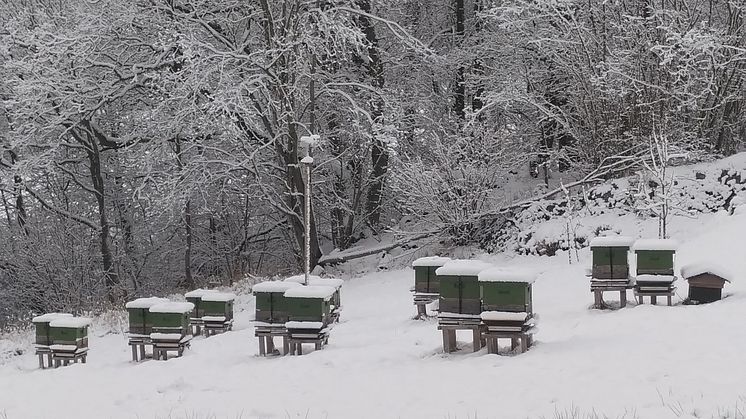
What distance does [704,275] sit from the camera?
9.44 m

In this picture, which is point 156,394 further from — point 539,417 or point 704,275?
point 704,275

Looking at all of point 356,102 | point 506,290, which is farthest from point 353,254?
point 506,290

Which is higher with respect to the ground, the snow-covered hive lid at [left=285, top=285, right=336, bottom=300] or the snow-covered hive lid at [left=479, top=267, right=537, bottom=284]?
the snow-covered hive lid at [left=479, top=267, right=537, bottom=284]

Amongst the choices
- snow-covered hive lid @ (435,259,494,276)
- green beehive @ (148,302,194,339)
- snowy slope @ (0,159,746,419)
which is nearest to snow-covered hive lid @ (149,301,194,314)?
green beehive @ (148,302,194,339)

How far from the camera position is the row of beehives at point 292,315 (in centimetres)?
990

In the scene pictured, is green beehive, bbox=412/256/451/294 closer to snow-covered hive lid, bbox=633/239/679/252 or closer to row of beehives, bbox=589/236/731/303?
row of beehives, bbox=589/236/731/303

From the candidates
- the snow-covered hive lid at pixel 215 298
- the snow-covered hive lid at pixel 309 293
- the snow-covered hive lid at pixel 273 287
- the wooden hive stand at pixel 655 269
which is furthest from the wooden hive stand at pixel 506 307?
the snow-covered hive lid at pixel 215 298

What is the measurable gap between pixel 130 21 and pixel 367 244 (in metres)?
8.76

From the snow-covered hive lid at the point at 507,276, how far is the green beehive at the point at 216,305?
6.06 m

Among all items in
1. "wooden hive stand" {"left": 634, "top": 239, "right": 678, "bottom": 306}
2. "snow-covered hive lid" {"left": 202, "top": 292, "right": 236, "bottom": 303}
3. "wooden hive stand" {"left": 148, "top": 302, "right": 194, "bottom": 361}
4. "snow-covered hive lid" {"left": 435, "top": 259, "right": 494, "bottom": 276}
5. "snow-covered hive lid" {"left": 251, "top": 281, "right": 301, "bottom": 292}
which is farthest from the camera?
"snow-covered hive lid" {"left": 202, "top": 292, "right": 236, "bottom": 303}

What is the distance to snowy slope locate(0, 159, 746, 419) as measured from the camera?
624 cm

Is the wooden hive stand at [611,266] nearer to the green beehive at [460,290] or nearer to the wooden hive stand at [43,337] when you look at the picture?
the green beehive at [460,290]

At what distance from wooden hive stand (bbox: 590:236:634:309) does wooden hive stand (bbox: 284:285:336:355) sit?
3841mm

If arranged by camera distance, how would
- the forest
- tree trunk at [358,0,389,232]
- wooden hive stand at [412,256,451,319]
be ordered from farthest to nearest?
tree trunk at [358,0,389,232]
the forest
wooden hive stand at [412,256,451,319]
